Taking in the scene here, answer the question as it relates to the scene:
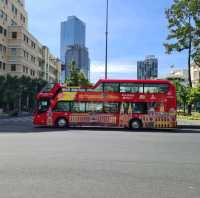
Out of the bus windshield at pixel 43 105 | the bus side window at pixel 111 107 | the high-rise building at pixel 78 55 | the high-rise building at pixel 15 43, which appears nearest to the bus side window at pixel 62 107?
the bus windshield at pixel 43 105

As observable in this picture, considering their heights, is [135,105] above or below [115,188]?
above

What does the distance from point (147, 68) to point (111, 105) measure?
5491 cm

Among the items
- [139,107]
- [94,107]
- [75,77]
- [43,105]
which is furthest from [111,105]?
[75,77]

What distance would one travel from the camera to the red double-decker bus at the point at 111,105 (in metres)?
27.1

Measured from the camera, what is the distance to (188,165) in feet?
34.1

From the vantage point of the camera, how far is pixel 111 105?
27594mm

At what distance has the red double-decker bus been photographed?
27.1m

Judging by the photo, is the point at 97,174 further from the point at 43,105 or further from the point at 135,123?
the point at 43,105

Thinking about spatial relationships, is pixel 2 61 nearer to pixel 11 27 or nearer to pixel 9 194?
pixel 11 27

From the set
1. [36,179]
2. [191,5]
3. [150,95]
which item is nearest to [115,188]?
[36,179]

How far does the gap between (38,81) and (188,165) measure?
57.5 m

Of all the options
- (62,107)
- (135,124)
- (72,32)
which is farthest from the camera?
(72,32)

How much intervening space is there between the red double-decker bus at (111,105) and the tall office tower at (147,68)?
5252 cm

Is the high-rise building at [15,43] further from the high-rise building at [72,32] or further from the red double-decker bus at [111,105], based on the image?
the high-rise building at [72,32]
